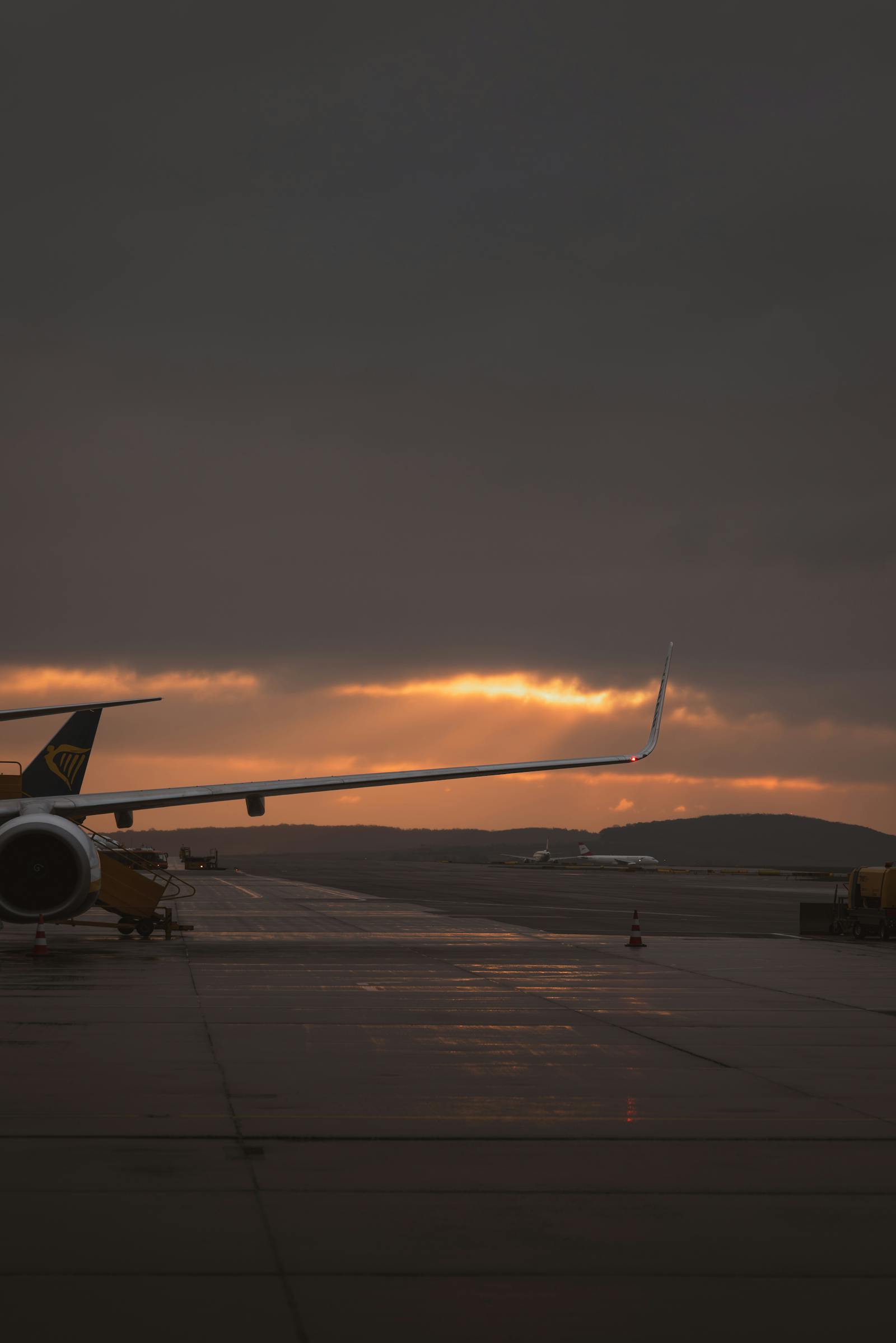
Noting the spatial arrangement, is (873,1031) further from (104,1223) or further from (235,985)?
(104,1223)

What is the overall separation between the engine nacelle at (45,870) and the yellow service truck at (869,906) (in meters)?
20.3

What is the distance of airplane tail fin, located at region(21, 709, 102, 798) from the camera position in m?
32.9

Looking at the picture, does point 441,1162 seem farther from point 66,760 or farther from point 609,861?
point 609,861

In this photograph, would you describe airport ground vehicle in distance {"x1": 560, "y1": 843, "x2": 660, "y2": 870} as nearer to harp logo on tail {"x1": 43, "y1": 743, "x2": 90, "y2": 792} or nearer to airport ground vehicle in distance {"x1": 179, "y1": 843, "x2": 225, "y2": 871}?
airport ground vehicle in distance {"x1": 179, "y1": 843, "x2": 225, "y2": 871}

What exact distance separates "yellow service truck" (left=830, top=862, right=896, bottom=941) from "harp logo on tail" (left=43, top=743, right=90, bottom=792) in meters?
20.8

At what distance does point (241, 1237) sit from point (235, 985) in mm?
13266

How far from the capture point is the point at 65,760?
1313 inches

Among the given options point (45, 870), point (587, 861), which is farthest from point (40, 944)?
point (587, 861)

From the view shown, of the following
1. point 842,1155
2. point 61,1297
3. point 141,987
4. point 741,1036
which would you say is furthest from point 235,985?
point 61,1297

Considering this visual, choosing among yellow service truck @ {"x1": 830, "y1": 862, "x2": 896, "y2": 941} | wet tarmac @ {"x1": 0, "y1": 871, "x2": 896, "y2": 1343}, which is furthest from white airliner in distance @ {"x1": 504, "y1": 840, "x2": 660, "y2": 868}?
wet tarmac @ {"x1": 0, "y1": 871, "x2": 896, "y2": 1343}

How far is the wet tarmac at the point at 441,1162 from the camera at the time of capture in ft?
20.6

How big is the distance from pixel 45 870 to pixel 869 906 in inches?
882

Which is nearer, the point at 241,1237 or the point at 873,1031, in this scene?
the point at 241,1237

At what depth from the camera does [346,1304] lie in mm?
6227
